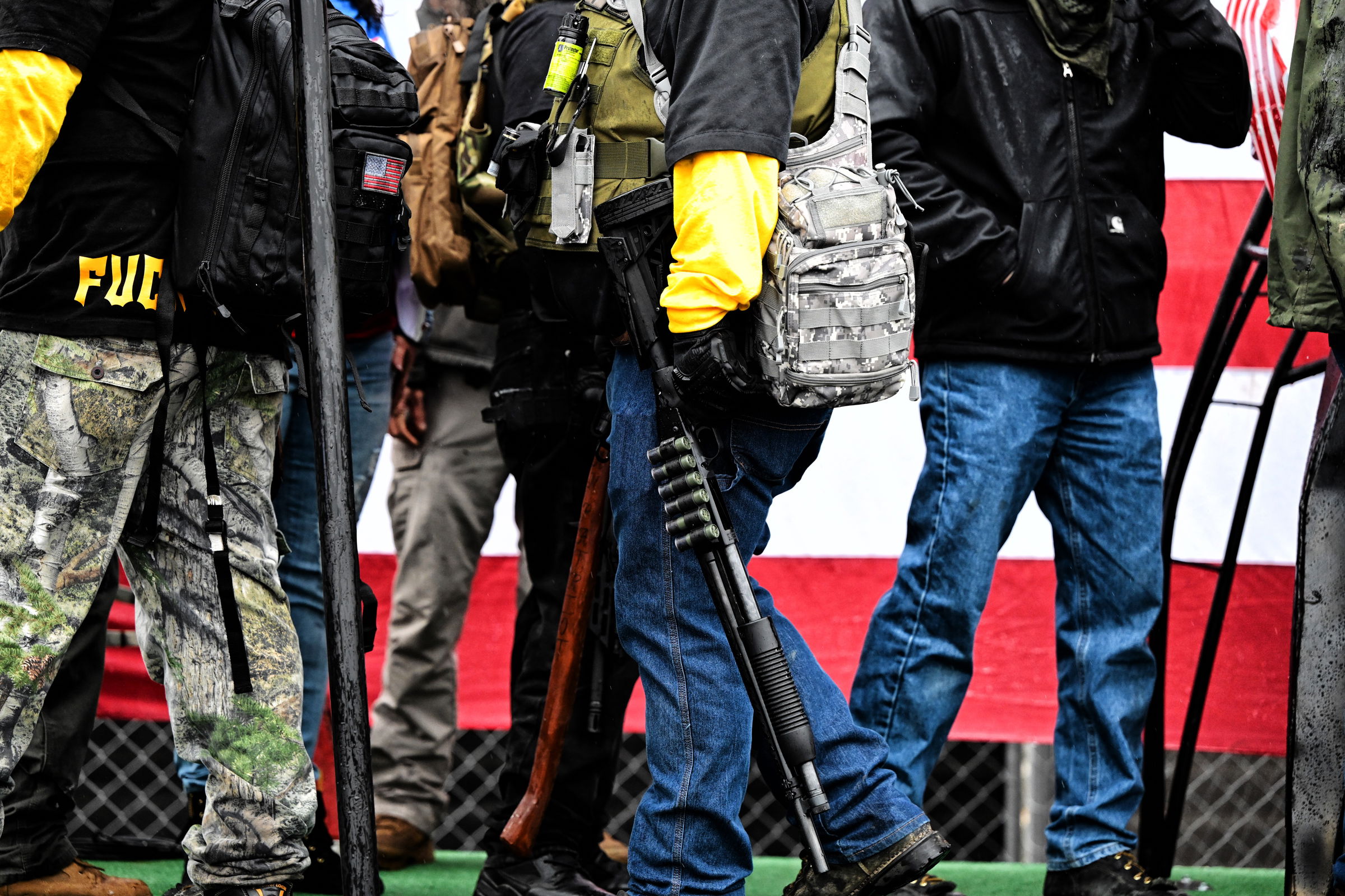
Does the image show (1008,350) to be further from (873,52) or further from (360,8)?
(360,8)

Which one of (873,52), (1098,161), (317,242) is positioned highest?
(873,52)

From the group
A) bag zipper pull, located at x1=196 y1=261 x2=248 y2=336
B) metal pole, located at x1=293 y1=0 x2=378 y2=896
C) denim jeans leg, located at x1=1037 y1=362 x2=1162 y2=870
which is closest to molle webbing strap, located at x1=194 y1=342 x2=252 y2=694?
bag zipper pull, located at x1=196 y1=261 x2=248 y2=336

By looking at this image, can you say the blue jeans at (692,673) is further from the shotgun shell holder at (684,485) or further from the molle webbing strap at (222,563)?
the molle webbing strap at (222,563)

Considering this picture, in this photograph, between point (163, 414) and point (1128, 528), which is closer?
point (163, 414)

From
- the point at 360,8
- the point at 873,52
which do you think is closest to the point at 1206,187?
the point at 873,52

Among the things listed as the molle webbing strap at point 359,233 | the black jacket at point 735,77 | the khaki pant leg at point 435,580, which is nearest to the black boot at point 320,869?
the khaki pant leg at point 435,580

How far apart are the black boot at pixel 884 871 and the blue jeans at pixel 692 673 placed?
0.05ft

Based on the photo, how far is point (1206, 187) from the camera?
402 centimetres

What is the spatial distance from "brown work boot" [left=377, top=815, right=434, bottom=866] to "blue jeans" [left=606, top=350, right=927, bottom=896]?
1435 millimetres

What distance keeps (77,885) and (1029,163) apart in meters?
2.43

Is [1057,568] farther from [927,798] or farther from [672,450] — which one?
[927,798]

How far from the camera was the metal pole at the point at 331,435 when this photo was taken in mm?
1721

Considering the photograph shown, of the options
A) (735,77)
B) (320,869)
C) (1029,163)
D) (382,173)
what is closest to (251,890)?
(320,869)

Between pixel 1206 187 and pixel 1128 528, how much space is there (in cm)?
153
